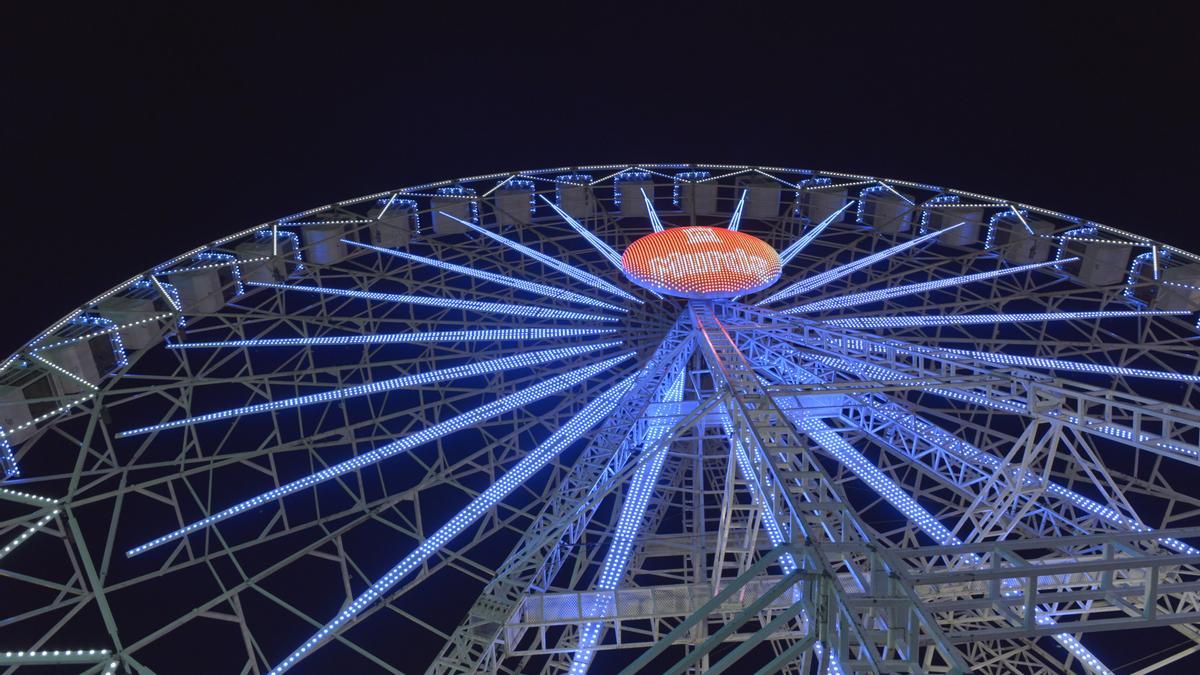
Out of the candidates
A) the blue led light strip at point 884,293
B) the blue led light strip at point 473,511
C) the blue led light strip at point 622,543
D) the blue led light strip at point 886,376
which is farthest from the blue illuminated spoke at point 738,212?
the blue led light strip at point 622,543

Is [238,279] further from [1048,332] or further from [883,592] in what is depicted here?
[1048,332]

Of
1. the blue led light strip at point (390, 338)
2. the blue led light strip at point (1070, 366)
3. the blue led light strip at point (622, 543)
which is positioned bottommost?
the blue led light strip at point (622, 543)

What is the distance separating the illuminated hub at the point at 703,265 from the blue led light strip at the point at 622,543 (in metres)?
2.74

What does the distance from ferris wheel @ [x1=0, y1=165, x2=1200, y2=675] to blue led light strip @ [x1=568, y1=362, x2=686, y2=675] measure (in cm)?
4

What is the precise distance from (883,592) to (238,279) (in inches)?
602

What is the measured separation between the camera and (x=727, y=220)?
920 inches

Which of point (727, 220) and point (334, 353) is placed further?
point (334, 353)

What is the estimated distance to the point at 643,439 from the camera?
1488 centimetres

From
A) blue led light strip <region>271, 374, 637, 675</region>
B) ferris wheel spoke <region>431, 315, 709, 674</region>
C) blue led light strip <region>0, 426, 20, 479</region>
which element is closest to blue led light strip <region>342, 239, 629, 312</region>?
blue led light strip <region>271, 374, 637, 675</region>

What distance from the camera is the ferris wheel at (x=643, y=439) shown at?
36.0 feet

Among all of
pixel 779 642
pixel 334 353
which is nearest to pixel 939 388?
pixel 779 642

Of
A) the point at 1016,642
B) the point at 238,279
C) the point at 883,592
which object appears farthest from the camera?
the point at 1016,642

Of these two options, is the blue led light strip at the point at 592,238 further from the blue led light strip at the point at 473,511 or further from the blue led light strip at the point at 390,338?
the blue led light strip at the point at 473,511

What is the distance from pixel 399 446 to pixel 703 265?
6.06 metres
